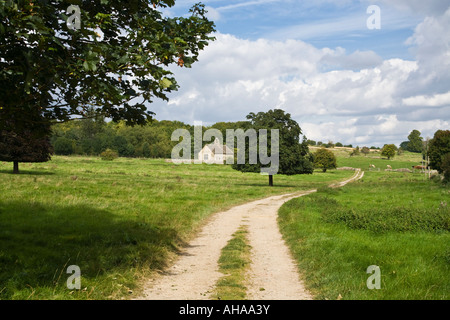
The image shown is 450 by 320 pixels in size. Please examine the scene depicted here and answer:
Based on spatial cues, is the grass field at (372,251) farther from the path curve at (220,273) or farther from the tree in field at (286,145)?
the tree in field at (286,145)

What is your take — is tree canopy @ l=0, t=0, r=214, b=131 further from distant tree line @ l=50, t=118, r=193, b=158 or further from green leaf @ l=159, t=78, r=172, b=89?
distant tree line @ l=50, t=118, r=193, b=158

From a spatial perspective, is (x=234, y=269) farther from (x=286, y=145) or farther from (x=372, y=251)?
(x=286, y=145)

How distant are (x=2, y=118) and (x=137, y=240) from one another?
568cm

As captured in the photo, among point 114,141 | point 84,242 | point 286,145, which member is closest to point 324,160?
point 286,145

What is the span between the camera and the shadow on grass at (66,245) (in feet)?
27.1

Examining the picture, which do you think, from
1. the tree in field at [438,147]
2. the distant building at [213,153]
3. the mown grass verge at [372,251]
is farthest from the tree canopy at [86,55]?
the distant building at [213,153]

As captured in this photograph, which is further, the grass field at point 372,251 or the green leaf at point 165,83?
the grass field at point 372,251

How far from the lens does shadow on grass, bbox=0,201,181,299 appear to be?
27.1ft

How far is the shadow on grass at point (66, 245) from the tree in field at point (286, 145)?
31.6 meters

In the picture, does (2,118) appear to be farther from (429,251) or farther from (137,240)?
(429,251)

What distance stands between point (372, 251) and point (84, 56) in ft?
29.3

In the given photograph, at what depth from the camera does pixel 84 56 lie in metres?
6.70
